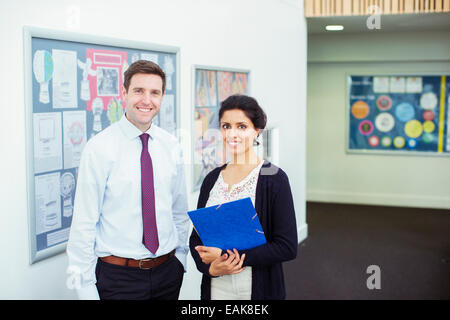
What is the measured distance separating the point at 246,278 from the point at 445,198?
7322mm

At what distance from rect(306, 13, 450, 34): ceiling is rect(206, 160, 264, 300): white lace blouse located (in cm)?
490

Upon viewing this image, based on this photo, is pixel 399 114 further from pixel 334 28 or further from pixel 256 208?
pixel 256 208

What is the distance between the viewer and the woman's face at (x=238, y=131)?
222 centimetres

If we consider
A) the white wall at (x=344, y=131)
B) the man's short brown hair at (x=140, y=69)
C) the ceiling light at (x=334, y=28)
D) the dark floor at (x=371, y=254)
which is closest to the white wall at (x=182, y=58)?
the man's short brown hair at (x=140, y=69)

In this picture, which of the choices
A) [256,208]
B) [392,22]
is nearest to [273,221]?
[256,208]

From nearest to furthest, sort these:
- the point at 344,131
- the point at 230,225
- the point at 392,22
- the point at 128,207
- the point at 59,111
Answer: the point at 230,225 → the point at 128,207 → the point at 59,111 → the point at 392,22 → the point at 344,131

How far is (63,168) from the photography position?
281 cm

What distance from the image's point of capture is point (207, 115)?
4.31 m

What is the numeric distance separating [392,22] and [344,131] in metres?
2.42

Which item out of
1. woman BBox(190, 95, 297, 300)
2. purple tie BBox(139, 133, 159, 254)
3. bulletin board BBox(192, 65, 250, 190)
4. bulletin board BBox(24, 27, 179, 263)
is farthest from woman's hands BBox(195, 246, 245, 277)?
bulletin board BBox(192, 65, 250, 190)

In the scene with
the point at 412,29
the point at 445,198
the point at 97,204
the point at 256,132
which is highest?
the point at 412,29

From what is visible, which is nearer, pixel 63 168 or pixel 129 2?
pixel 63 168
